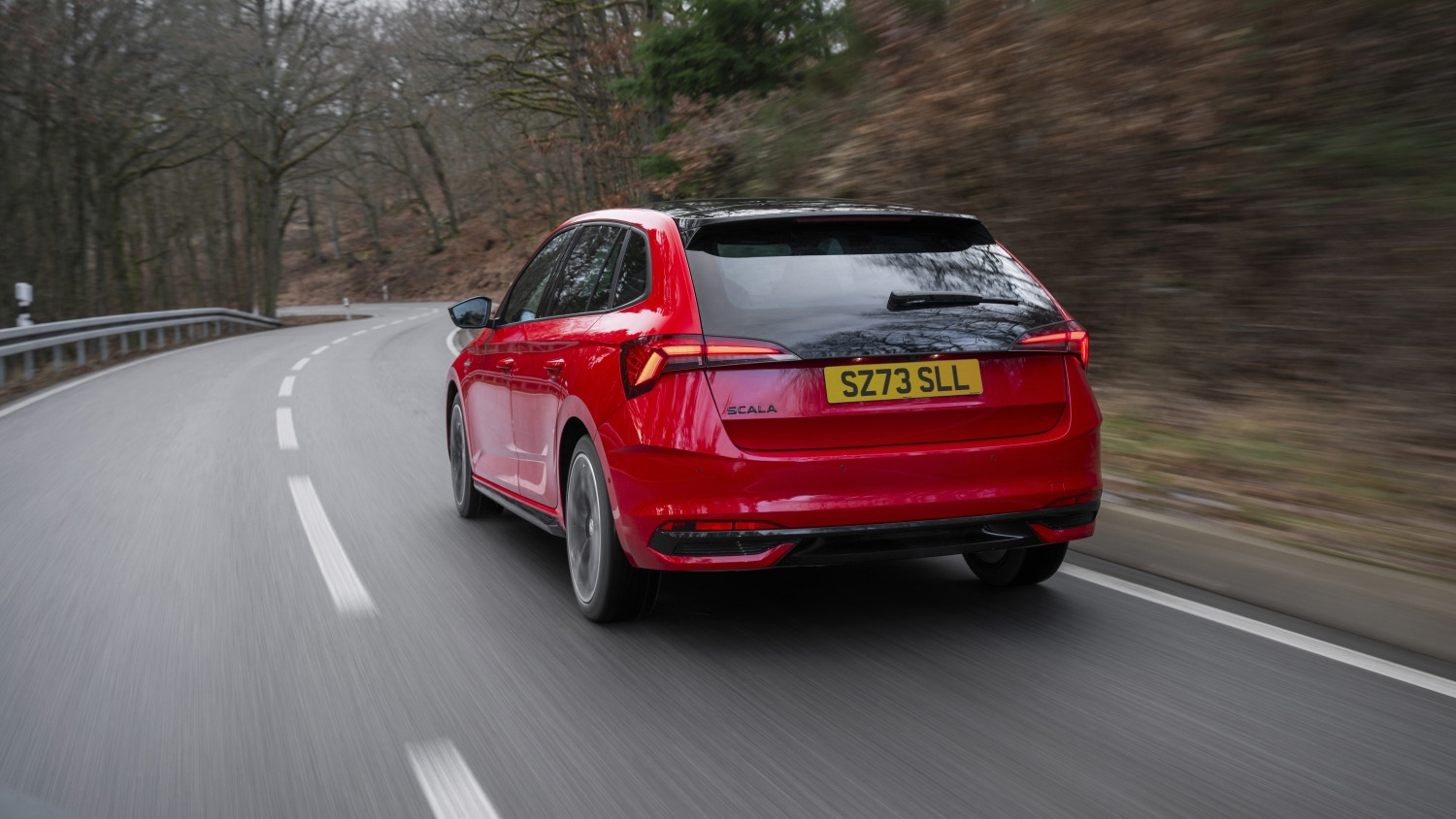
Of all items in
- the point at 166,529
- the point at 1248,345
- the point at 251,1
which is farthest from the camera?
the point at 251,1

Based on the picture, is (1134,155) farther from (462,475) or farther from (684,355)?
(684,355)

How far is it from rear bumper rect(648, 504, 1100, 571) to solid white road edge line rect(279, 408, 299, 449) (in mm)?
6469

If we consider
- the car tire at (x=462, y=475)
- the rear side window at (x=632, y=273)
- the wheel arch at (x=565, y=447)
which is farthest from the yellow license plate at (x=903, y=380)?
the car tire at (x=462, y=475)

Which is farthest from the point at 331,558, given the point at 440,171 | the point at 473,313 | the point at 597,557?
the point at 440,171

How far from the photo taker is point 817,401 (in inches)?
159

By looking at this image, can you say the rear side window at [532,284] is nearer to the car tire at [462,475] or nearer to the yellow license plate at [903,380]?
the car tire at [462,475]

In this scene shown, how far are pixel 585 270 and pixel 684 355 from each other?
1.36 m

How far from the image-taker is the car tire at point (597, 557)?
14.8 ft

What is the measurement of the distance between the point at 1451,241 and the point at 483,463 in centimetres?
552

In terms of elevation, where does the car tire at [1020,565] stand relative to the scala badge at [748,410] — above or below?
below

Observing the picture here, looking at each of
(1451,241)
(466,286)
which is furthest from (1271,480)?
(466,286)

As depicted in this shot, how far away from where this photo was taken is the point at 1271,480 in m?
5.96

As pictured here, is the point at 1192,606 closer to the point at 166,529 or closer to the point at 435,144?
the point at 166,529

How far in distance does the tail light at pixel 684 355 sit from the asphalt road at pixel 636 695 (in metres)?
0.97
